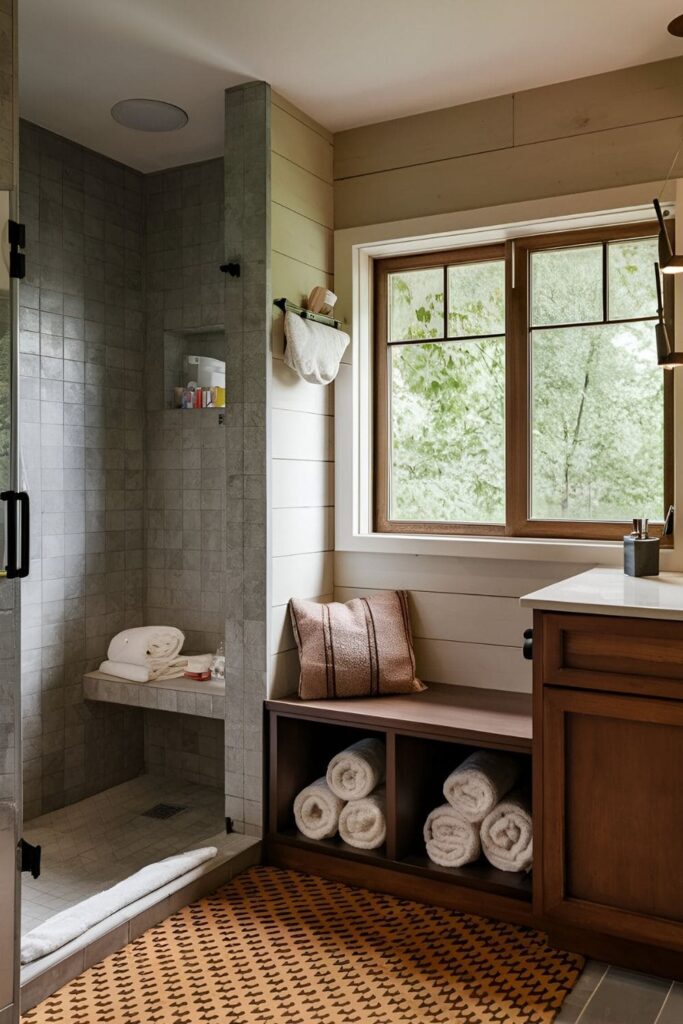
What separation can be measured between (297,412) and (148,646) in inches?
44.6

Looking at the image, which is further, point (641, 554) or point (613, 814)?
point (641, 554)

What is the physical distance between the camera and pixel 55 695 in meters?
3.27

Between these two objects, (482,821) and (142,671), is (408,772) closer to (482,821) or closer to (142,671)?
(482,821)

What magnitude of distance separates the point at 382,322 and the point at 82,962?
2.30 meters

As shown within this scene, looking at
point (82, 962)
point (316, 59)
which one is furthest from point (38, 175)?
point (82, 962)

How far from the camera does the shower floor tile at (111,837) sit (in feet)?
8.62

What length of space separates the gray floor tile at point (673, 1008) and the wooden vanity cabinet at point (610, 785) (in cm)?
4

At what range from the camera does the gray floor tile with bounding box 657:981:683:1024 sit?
193 cm

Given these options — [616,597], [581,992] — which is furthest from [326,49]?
[581,992]

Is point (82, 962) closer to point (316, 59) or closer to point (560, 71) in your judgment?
point (316, 59)

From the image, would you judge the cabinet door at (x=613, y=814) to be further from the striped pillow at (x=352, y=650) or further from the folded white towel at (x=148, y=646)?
the folded white towel at (x=148, y=646)

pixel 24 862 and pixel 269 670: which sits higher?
pixel 269 670

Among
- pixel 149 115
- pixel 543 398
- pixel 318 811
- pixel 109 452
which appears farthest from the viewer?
pixel 109 452

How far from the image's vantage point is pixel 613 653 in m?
2.05
